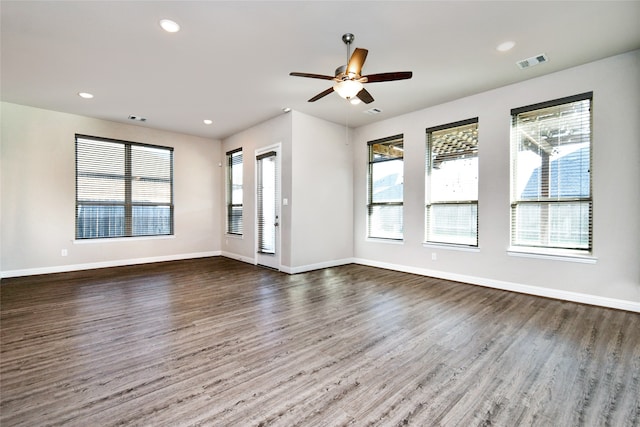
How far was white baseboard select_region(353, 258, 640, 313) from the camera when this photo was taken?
3.43 meters

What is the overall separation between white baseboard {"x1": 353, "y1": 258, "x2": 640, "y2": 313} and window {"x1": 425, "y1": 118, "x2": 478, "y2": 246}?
1.85 feet

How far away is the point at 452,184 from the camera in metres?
4.95

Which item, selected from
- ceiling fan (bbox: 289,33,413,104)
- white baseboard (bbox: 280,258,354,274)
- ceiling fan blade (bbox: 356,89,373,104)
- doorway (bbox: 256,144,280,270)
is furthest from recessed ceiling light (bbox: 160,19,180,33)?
white baseboard (bbox: 280,258,354,274)

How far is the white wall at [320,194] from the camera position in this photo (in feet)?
17.7

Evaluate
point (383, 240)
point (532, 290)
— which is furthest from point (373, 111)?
point (532, 290)

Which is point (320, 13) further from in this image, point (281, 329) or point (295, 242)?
point (295, 242)

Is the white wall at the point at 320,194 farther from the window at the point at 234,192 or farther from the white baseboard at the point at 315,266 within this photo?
the window at the point at 234,192

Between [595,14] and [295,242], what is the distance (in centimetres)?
470

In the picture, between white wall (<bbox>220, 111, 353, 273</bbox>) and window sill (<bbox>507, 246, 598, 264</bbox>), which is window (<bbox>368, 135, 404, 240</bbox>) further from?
window sill (<bbox>507, 246, 598, 264</bbox>)

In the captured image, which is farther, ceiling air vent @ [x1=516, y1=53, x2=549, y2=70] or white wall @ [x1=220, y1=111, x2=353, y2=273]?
white wall @ [x1=220, y1=111, x2=353, y2=273]

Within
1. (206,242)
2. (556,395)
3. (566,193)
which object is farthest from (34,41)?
(566,193)

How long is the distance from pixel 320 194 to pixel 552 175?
3.65m

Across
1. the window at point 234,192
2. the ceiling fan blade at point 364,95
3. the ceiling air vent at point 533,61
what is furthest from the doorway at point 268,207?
the ceiling air vent at point 533,61

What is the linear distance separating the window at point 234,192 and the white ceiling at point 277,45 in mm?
2349
